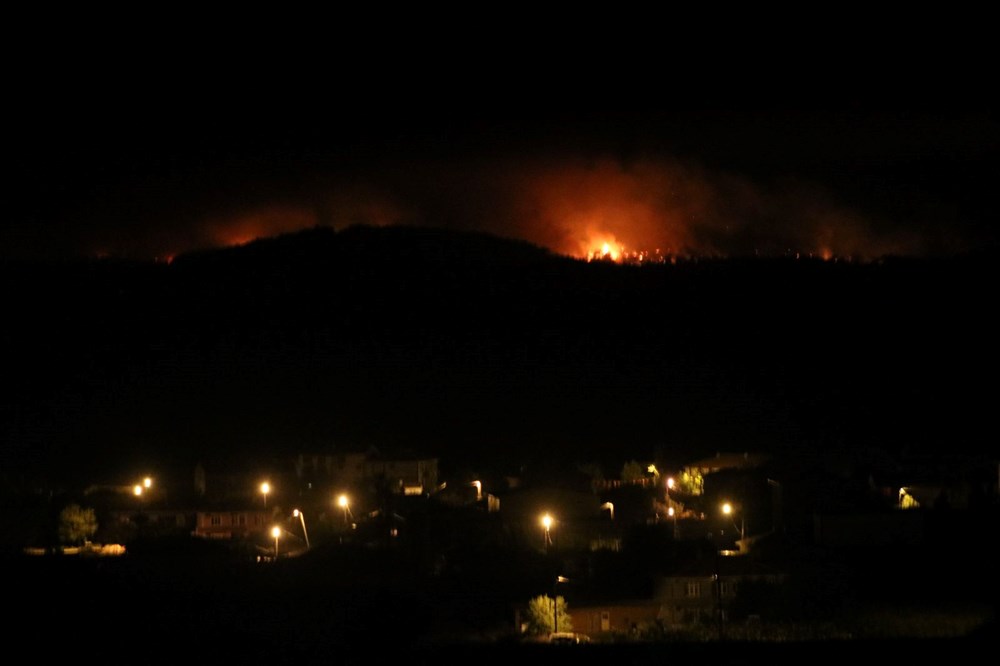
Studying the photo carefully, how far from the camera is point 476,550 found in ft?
45.8

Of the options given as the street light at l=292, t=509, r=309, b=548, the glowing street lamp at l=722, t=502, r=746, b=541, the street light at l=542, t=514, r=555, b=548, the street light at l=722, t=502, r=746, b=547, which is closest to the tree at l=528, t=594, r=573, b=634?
the street light at l=542, t=514, r=555, b=548

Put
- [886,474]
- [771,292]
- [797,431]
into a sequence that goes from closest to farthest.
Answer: [886,474] < [797,431] < [771,292]

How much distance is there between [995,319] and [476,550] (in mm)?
32817

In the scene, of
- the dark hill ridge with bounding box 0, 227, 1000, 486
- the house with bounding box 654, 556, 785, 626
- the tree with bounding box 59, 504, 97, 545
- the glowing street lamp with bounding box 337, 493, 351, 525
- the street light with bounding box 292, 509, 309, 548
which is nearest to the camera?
the house with bounding box 654, 556, 785, 626

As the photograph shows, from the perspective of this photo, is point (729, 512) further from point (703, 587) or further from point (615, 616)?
point (615, 616)

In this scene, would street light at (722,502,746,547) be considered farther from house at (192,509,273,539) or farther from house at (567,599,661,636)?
house at (192,509,273,539)

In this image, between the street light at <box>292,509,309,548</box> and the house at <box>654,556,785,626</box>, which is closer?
the house at <box>654,556,785,626</box>

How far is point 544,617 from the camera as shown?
432 inches

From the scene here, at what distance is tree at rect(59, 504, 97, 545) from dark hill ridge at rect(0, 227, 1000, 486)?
6984 mm

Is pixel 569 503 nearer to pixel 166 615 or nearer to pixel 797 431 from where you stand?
pixel 166 615

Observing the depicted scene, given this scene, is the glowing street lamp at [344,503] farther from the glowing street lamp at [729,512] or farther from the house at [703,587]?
the house at [703,587]

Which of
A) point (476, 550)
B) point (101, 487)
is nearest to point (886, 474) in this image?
point (476, 550)

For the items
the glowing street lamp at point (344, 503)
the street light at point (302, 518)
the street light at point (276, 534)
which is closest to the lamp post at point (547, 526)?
the street light at point (302, 518)

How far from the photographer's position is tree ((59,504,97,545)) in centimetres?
1638
